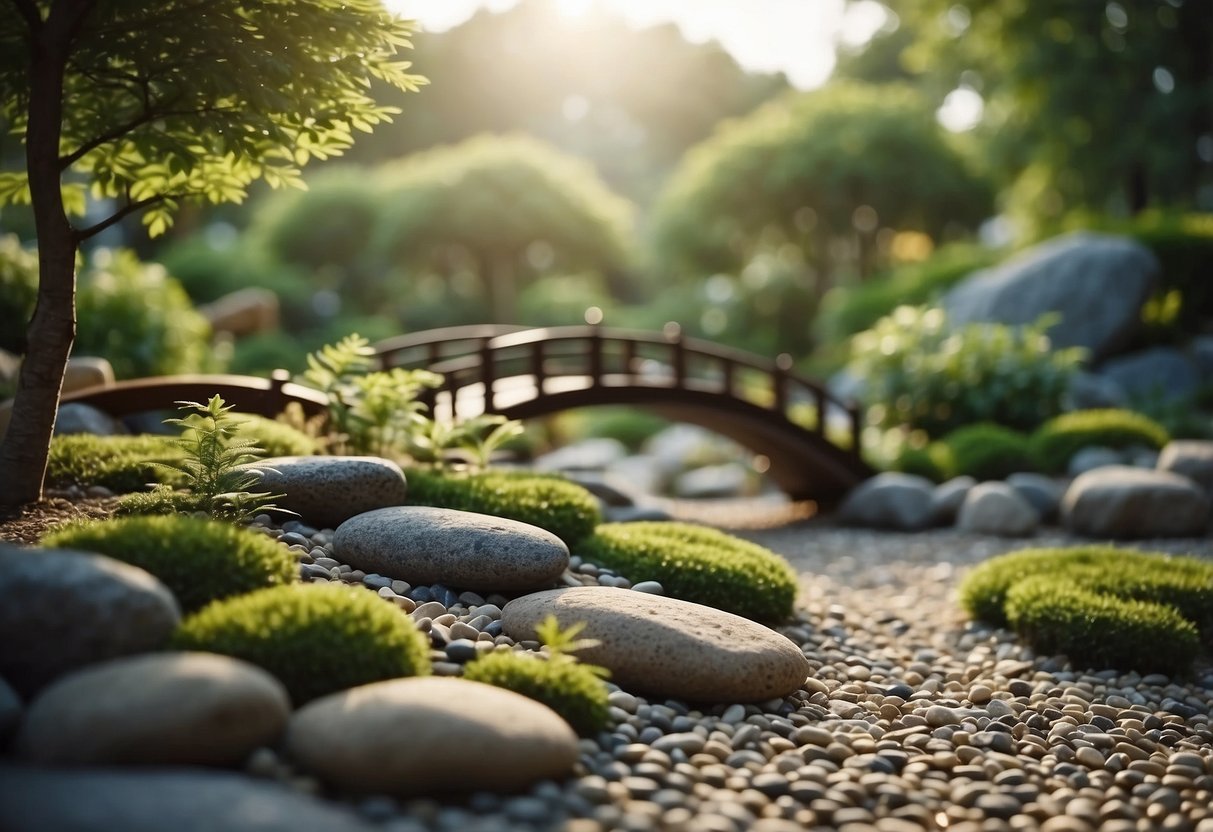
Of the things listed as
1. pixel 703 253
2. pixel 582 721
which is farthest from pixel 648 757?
pixel 703 253

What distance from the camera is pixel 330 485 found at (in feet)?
20.1

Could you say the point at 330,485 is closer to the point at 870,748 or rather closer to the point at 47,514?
the point at 47,514

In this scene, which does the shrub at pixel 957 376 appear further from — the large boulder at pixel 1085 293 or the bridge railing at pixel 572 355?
the large boulder at pixel 1085 293

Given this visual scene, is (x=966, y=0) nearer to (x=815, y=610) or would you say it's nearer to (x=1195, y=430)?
(x=1195, y=430)

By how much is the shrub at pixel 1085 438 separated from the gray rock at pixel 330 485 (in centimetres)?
920

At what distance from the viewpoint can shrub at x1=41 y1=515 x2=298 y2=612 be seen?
438 cm

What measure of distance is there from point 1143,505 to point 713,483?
7537mm

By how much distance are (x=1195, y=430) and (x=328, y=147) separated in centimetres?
1266

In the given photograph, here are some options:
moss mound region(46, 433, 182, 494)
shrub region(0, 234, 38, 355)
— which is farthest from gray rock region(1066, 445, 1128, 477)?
shrub region(0, 234, 38, 355)

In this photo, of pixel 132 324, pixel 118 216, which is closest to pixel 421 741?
pixel 118 216

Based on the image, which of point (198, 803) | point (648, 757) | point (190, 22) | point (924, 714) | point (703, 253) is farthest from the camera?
point (703, 253)

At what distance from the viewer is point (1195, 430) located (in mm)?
14336

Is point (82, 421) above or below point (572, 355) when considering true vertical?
below

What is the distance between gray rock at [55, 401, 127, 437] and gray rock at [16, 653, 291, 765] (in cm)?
497
